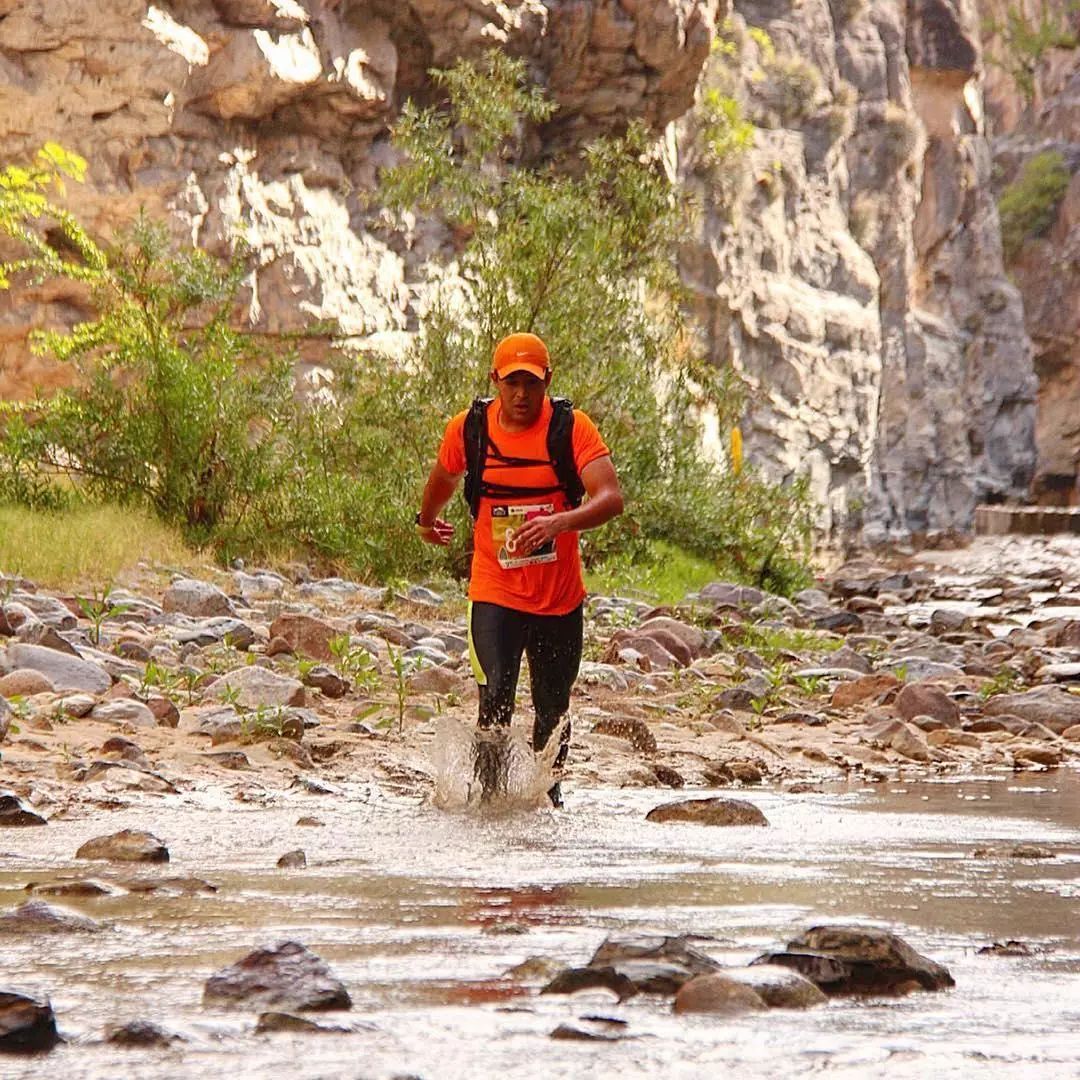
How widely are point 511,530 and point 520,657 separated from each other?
1.55 ft

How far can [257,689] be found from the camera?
7941 millimetres

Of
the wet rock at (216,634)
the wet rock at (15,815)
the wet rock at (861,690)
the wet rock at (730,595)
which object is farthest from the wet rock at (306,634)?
the wet rock at (730,595)

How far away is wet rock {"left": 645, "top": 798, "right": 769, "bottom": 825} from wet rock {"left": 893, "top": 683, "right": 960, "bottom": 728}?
3.42 meters

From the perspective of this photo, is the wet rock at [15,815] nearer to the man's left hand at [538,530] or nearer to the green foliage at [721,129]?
the man's left hand at [538,530]

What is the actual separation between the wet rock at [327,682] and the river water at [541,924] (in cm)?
236

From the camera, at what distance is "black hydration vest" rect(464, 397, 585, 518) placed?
5957mm

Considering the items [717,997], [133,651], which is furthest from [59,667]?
[717,997]

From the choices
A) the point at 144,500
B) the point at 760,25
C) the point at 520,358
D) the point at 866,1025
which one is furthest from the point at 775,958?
the point at 760,25

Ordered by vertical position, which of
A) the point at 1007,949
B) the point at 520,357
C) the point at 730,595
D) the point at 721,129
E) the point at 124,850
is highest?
the point at 721,129

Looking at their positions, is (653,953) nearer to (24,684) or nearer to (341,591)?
(24,684)

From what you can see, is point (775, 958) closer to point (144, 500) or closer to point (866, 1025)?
point (866, 1025)

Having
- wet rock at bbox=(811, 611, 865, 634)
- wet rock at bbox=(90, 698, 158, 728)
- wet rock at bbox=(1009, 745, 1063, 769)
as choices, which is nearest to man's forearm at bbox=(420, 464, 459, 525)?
wet rock at bbox=(90, 698, 158, 728)

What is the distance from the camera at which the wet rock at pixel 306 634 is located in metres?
9.83

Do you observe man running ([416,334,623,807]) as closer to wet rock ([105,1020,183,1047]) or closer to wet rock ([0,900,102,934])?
wet rock ([0,900,102,934])
